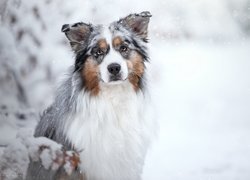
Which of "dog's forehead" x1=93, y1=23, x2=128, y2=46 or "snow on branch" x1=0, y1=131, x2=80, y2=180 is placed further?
"snow on branch" x1=0, y1=131, x2=80, y2=180

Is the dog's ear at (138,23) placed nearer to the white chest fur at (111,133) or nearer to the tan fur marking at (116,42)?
the tan fur marking at (116,42)

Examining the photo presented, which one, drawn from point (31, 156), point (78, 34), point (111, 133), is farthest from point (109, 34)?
point (31, 156)

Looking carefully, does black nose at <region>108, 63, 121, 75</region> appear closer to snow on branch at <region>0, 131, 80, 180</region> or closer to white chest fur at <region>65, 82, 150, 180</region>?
white chest fur at <region>65, 82, 150, 180</region>

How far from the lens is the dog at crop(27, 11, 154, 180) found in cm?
262

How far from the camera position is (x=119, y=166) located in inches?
111

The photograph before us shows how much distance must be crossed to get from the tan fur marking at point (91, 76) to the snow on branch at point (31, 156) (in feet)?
1.12

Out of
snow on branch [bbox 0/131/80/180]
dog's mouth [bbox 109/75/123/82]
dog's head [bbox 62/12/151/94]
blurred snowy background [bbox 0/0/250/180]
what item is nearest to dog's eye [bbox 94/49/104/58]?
dog's head [bbox 62/12/151/94]

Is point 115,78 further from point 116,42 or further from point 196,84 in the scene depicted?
point 196,84

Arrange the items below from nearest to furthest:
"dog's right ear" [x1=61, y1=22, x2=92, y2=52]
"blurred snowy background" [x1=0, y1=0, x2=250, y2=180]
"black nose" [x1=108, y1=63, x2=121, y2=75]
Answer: "black nose" [x1=108, y1=63, x2=121, y2=75] < "dog's right ear" [x1=61, y1=22, x2=92, y2=52] < "blurred snowy background" [x1=0, y1=0, x2=250, y2=180]

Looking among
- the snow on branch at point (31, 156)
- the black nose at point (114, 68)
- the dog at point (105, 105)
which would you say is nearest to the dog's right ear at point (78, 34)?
the dog at point (105, 105)

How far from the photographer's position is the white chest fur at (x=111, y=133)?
2734 millimetres

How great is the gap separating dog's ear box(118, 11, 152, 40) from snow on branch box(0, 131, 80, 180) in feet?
2.26

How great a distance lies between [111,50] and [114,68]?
0.30 ft

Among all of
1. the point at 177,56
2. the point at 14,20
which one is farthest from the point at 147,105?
the point at 14,20
